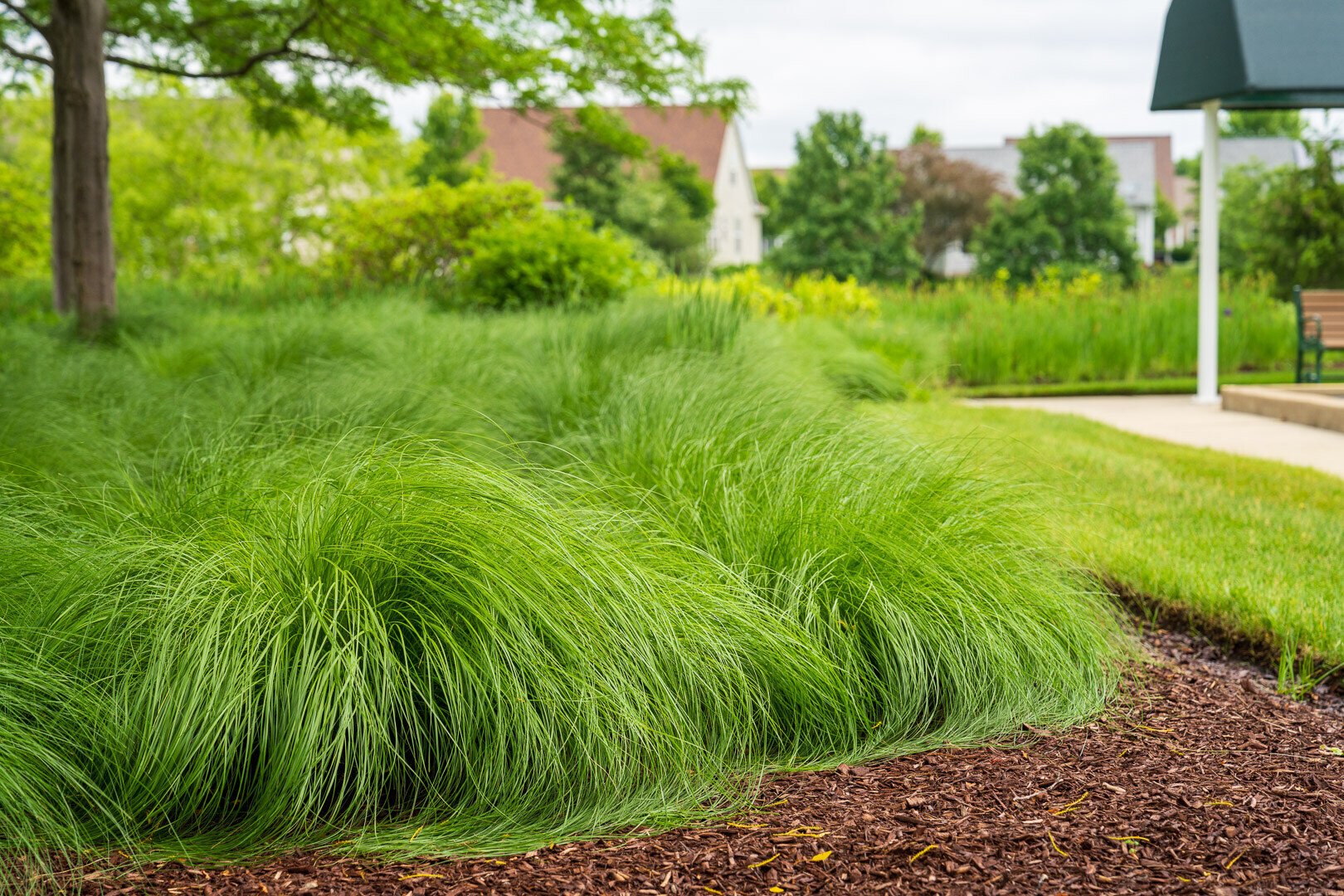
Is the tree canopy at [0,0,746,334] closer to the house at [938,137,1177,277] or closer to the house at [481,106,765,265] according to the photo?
the house at [481,106,765,265]

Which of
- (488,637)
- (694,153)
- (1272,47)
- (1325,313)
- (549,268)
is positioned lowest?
(488,637)

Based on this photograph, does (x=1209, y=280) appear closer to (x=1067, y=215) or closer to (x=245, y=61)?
(x=245, y=61)

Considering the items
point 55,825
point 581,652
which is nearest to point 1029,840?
point 581,652

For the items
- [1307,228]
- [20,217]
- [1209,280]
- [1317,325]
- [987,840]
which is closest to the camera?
[987,840]

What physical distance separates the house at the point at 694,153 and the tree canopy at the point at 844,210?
9.67 feet

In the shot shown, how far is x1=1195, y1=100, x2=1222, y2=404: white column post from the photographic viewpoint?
402 inches

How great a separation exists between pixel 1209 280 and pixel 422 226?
8.22 meters

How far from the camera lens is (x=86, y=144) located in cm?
867

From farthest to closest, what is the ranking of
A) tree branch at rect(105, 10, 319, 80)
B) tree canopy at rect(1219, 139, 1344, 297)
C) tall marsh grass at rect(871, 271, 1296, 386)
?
tree canopy at rect(1219, 139, 1344, 297)
tall marsh grass at rect(871, 271, 1296, 386)
tree branch at rect(105, 10, 319, 80)

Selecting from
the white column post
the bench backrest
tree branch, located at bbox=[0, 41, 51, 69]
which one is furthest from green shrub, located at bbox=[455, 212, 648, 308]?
the bench backrest

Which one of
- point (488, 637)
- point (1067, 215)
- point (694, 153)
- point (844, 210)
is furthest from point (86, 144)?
point (694, 153)

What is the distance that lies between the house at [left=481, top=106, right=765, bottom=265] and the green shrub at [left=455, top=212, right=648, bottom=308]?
26.8 meters

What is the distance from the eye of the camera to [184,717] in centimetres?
214

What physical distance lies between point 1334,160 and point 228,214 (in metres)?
20.1
